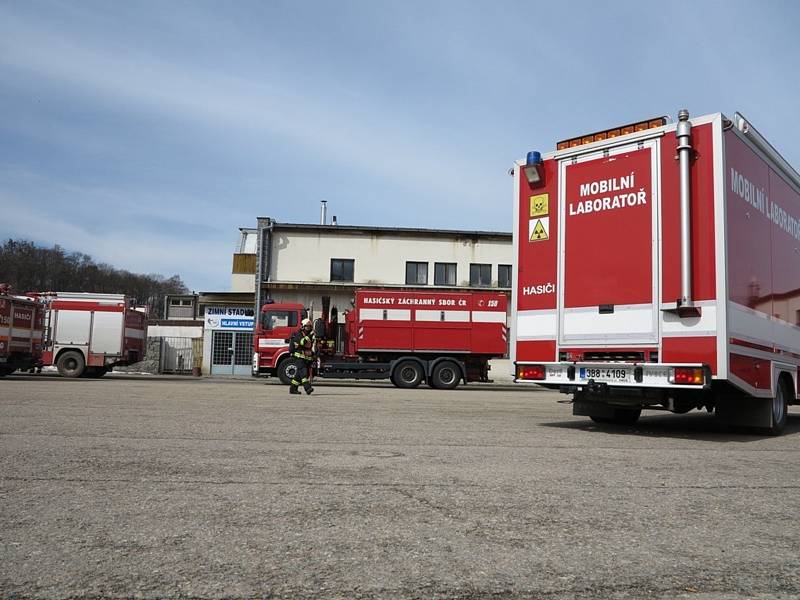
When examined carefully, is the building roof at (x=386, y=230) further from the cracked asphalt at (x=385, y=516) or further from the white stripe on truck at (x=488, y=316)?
the cracked asphalt at (x=385, y=516)

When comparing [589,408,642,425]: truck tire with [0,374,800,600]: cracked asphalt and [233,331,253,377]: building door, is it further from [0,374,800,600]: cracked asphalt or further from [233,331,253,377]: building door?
[233,331,253,377]: building door

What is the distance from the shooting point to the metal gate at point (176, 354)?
34312mm

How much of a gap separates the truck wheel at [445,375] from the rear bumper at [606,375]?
42.8 ft

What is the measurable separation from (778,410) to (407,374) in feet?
46.7

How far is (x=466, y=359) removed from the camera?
75.3 ft

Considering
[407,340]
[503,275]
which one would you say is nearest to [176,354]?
[407,340]

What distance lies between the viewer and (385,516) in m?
3.84

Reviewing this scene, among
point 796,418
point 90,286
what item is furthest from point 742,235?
point 90,286

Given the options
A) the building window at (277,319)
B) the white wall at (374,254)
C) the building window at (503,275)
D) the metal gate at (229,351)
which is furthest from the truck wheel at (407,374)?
the building window at (503,275)

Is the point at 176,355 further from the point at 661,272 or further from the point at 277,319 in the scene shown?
the point at 661,272

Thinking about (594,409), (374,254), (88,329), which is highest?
(374,254)

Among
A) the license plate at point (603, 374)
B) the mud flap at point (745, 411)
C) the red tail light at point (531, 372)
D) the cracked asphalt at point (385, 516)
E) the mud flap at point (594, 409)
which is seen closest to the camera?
the cracked asphalt at point (385, 516)

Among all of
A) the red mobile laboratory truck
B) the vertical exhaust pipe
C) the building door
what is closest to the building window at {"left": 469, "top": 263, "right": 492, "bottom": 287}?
the building door

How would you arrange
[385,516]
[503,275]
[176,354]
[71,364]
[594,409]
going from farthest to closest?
1. [503,275]
2. [176,354]
3. [71,364]
4. [594,409]
5. [385,516]
